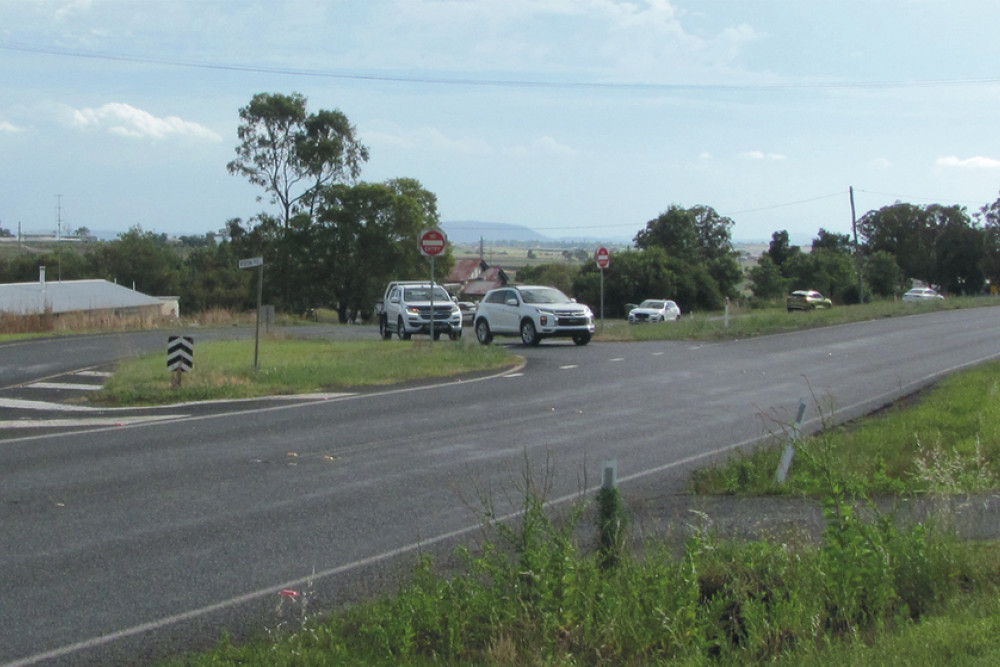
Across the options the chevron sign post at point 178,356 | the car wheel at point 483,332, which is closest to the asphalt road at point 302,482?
the chevron sign post at point 178,356

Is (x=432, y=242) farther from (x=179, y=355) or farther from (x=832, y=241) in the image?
(x=832, y=241)

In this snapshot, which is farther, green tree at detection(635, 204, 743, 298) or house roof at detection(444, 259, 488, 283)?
house roof at detection(444, 259, 488, 283)

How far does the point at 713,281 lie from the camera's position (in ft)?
266

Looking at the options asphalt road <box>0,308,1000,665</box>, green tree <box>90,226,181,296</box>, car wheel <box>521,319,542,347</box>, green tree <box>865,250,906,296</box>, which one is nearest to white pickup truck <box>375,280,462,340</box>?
car wheel <box>521,319,542,347</box>

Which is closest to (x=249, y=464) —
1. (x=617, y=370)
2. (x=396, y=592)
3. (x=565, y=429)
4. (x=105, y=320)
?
(x=565, y=429)

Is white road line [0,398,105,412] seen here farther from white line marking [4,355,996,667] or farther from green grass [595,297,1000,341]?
green grass [595,297,1000,341]

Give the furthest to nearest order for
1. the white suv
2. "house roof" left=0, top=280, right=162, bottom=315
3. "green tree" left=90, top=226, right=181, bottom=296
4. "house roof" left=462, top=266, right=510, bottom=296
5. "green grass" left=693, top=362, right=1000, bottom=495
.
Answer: "green tree" left=90, top=226, right=181, bottom=296, "house roof" left=462, top=266, right=510, bottom=296, "house roof" left=0, top=280, right=162, bottom=315, the white suv, "green grass" left=693, top=362, right=1000, bottom=495

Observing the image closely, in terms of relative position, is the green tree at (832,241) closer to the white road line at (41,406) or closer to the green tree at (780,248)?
the green tree at (780,248)

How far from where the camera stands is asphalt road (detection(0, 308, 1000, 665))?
6406 millimetres

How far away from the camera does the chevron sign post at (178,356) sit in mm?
17880

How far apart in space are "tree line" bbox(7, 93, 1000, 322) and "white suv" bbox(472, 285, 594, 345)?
30808 mm

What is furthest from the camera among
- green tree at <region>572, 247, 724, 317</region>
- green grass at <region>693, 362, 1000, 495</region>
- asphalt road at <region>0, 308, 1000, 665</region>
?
green tree at <region>572, 247, 724, 317</region>

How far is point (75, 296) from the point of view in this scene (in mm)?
66000

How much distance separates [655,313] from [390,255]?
1600 cm
